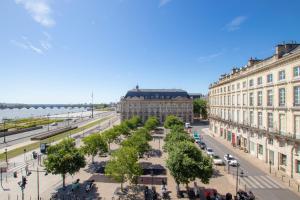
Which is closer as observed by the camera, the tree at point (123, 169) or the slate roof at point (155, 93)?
the tree at point (123, 169)

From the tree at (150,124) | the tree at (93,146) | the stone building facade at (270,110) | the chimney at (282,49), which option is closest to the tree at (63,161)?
the tree at (93,146)

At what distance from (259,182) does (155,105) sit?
7899 cm

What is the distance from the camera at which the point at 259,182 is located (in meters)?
32.1

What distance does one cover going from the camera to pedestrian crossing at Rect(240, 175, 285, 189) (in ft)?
99.8

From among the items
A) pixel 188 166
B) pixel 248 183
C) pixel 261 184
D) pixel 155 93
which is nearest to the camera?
pixel 188 166

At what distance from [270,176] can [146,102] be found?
78.0 meters

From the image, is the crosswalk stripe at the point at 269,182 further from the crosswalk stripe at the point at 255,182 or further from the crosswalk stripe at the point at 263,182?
the crosswalk stripe at the point at 255,182

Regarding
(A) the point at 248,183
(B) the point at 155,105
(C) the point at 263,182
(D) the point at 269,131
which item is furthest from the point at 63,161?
(B) the point at 155,105

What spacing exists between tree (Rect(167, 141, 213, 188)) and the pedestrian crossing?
8.98 meters

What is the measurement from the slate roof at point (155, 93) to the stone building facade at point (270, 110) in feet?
166

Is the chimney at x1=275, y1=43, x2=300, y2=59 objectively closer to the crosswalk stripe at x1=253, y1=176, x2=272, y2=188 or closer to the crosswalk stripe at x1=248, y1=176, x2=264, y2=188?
the crosswalk stripe at x1=253, y1=176, x2=272, y2=188

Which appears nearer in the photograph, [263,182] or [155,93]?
[263,182]

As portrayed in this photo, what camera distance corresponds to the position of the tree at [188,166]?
25156mm

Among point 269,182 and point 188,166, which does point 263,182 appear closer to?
point 269,182
